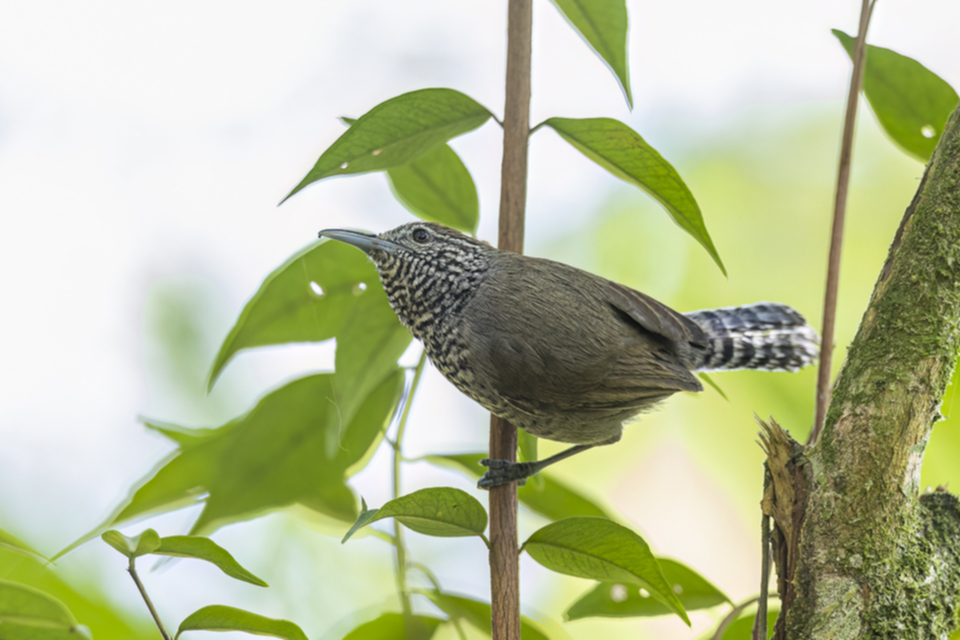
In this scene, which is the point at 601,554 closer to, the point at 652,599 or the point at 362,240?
the point at 652,599

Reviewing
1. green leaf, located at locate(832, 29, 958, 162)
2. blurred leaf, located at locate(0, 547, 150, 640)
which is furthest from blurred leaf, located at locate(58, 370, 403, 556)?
green leaf, located at locate(832, 29, 958, 162)

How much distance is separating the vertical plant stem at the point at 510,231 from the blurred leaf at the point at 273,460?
0.84ft

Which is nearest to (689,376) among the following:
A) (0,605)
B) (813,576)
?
(813,576)

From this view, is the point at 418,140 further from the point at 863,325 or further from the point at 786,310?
the point at 786,310

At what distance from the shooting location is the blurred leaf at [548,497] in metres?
1.45

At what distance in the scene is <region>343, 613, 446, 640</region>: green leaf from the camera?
1.26 metres

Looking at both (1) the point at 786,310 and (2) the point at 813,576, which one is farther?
(1) the point at 786,310

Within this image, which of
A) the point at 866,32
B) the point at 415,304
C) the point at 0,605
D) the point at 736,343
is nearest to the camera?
the point at 0,605

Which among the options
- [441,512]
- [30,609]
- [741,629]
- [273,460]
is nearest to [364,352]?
[273,460]

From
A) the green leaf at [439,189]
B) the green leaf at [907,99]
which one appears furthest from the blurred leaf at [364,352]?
the green leaf at [907,99]

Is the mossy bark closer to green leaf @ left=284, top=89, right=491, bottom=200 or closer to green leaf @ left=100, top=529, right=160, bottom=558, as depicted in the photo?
A: green leaf @ left=284, top=89, right=491, bottom=200

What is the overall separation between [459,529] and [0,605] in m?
0.64

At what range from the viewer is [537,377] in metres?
1.32

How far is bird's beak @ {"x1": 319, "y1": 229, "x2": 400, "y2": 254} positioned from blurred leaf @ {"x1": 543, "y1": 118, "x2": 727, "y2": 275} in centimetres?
42
